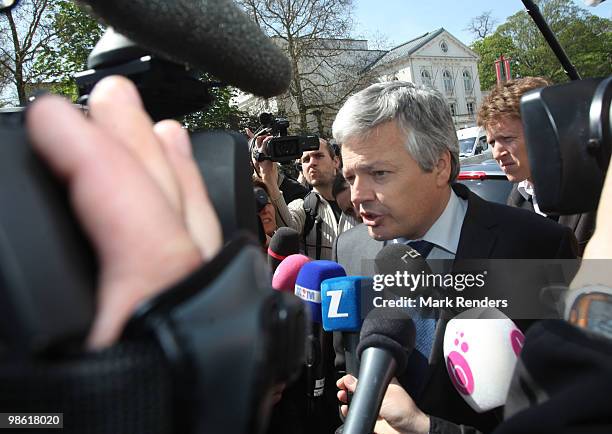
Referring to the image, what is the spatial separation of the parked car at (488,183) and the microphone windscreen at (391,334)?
2.68 meters

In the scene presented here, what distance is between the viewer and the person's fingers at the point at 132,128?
0.48 meters

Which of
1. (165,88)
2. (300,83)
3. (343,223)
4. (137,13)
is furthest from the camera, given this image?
(300,83)

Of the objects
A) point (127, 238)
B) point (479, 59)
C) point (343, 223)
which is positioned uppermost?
point (479, 59)

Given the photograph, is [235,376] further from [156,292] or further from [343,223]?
[343,223]

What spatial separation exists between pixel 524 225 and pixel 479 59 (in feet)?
186

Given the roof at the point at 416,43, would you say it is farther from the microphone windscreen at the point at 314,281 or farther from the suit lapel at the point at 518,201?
the microphone windscreen at the point at 314,281

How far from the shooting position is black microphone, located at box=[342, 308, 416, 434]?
1044 millimetres

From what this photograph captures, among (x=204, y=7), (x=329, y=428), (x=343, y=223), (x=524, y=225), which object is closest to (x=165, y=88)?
(x=204, y=7)

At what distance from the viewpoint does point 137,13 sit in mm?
615

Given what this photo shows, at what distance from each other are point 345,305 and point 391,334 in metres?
0.28

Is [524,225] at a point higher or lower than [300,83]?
lower

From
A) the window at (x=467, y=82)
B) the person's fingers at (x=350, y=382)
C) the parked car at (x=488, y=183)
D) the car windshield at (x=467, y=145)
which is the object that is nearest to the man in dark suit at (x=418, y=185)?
the person's fingers at (x=350, y=382)

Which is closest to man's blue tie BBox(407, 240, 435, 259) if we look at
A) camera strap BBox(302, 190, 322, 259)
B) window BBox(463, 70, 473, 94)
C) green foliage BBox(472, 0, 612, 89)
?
camera strap BBox(302, 190, 322, 259)

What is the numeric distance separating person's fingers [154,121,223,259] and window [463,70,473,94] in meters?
55.9
